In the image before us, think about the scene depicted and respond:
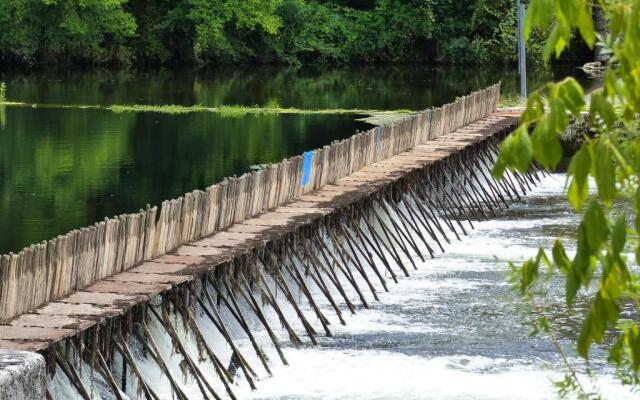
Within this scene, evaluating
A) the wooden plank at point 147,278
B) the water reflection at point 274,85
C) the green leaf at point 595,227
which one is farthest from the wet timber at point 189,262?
the water reflection at point 274,85

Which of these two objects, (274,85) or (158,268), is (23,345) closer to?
(158,268)

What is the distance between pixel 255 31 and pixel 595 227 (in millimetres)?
85598

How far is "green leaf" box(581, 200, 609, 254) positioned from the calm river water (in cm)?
2479

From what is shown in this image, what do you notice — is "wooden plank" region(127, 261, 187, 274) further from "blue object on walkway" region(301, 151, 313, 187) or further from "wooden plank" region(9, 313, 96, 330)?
"blue object on walkway" region(301, 151, 313, 187)

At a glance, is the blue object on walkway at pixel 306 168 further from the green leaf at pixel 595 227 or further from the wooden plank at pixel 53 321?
the green leaf at pixel 595 227

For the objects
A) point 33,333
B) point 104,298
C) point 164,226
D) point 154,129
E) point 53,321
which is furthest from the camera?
point 154,129

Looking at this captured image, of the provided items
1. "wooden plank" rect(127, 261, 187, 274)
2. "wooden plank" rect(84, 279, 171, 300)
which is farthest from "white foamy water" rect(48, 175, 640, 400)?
"wooden plank" rect(84, 279, 171, 300)

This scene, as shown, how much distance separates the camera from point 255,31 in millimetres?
89688

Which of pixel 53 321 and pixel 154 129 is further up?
pixel 53 321

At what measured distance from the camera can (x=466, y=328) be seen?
2166 cm

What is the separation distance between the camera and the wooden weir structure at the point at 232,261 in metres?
15.0

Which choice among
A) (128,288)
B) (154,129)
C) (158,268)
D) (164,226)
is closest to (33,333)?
(128,288)

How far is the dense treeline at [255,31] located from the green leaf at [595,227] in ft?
256

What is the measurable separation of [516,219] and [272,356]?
49.9ft
